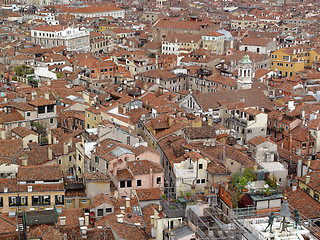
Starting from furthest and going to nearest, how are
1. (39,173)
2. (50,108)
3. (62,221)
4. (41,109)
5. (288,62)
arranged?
(288,62), (50,108), (41,109), (39,173), (62,221)

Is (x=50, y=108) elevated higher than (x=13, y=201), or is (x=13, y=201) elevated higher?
(x=50, y=108)

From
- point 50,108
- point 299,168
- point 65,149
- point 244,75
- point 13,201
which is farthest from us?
point 244,75

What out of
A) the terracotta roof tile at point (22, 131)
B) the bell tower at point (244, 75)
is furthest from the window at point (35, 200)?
the bell tower at point (244, 75)

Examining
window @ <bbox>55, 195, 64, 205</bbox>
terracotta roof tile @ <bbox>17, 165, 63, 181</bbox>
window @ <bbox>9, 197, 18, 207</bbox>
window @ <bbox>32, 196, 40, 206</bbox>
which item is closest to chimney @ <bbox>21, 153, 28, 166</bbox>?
terracotta roof tile @ <bbox>17, 165, 63, 181</bbox>

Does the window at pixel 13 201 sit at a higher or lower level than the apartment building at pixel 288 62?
higher

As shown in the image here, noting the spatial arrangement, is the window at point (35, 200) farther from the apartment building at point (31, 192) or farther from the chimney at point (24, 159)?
the chimney at point (24, 159)

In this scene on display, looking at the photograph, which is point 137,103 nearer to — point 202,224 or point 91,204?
point 91,204

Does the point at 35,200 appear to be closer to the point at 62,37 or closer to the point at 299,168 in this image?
the point at 299,168

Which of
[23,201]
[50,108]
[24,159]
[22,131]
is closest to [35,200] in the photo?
[23,201]

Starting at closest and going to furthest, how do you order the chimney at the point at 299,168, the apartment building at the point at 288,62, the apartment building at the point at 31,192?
the apartment building at the point at 31,192
the chimney at the point at 299,168
the apartment building at the point at 288,62

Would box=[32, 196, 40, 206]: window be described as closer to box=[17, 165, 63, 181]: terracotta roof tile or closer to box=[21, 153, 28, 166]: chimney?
box=[17, 165, 63, 181]: terracotta roof tile

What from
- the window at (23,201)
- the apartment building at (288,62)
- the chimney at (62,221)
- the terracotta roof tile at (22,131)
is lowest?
the apartment building at (288,62)
